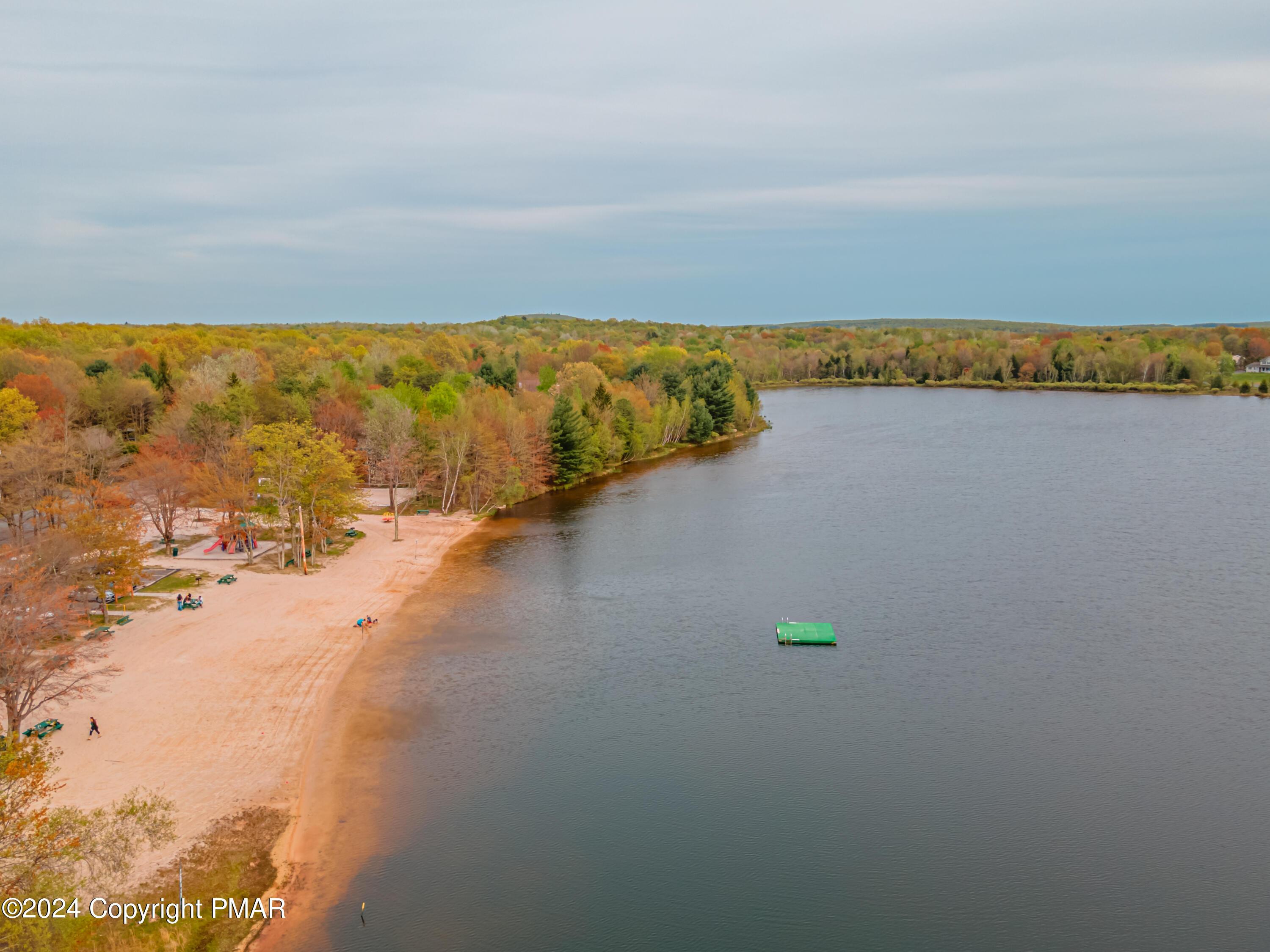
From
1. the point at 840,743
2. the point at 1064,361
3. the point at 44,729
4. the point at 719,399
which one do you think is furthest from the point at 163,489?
the point at 1064,361

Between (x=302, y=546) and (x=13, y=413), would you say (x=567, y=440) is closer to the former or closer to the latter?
(x=302, y=546)

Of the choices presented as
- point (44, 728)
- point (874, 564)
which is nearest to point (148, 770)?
point (44, 728)

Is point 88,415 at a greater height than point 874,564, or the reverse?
point 88,415

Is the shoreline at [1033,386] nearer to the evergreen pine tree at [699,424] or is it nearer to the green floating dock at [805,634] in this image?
the evergreen pine tree at [699,424]

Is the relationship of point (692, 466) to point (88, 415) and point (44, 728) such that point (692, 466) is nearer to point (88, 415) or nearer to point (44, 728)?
point (88, 415)

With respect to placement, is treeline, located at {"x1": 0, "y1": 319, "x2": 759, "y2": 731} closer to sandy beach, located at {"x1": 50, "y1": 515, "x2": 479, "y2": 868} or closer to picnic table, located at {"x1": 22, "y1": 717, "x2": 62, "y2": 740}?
picnic table, located at {"x1": 22, "y1": 717, "x2": 62, "y2": 740}
